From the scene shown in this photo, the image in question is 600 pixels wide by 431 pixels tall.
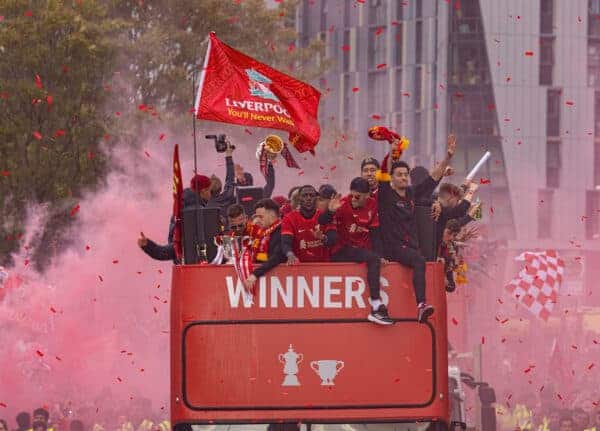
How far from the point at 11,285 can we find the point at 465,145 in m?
46.3

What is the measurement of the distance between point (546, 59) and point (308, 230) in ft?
221

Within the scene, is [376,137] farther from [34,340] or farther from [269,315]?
[34,340]

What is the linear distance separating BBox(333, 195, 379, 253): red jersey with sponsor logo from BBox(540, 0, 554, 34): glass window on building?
218 feet

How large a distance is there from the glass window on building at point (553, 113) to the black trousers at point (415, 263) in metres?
65.9

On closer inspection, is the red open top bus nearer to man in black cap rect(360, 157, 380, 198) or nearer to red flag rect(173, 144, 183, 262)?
red flag rect(173, 144, 183, 262)

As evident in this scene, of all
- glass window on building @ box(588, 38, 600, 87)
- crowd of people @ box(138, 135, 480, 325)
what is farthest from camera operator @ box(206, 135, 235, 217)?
glass window on building @ box(588, 38, 600, 87)

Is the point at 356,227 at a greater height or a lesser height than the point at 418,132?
lesser

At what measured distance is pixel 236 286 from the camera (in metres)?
12.6

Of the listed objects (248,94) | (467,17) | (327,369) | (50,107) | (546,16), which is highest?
(546,16)

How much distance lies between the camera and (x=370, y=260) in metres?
12.6

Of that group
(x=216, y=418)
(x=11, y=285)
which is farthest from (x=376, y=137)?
(x=11, y=285)

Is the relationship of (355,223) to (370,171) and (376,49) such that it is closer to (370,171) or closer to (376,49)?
(370,171)

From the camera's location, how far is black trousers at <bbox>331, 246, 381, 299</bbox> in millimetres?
12516

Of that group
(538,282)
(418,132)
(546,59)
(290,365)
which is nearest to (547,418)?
(538,282)
